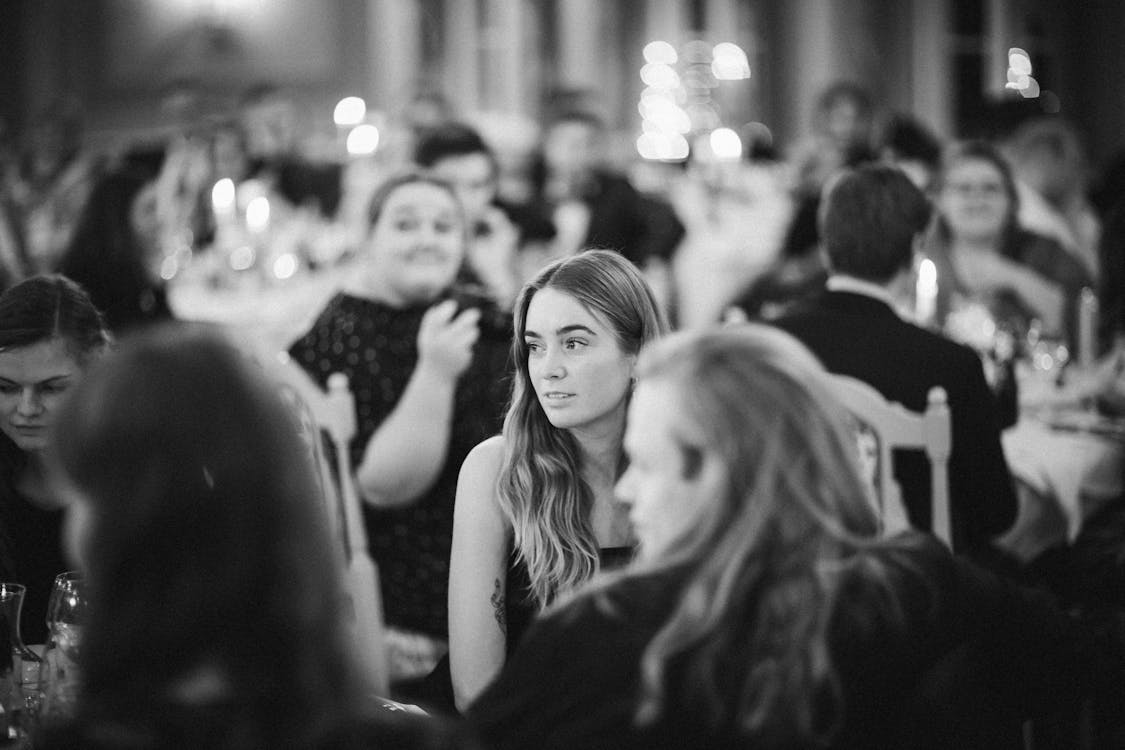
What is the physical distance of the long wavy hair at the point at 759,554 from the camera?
1176 millimetres

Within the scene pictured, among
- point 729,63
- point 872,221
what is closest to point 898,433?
point 872,221

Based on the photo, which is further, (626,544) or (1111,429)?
(1111,429)

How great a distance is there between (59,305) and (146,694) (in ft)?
4.23

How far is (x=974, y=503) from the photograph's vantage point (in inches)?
108

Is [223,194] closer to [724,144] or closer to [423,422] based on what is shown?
[423,422]

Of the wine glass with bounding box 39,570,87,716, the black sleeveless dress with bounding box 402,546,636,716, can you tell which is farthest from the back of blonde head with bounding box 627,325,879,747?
the black sleeveless dress with bounding box 402,546,636,716

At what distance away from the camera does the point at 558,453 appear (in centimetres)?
209

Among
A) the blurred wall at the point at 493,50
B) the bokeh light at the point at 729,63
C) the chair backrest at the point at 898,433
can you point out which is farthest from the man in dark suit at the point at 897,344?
the bokeh light at the point at 729,63

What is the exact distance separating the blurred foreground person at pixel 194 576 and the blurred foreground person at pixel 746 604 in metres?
0.20

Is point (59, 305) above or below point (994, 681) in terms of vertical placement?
above

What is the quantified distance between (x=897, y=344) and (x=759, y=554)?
163 cm

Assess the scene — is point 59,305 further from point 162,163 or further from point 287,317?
point 162,163

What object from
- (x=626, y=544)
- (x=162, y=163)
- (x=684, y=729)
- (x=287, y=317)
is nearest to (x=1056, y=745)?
(x=626, y=544)

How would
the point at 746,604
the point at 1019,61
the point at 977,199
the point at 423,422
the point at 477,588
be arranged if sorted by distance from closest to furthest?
1. the point at 746,604
2. the point at 477,588
3. the point at 423,422
4. the point at 977,199
5. the point at 1019,61
